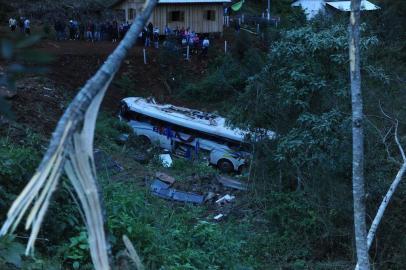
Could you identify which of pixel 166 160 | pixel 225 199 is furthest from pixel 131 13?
pixel 225 199

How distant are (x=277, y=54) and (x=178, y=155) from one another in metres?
8.98

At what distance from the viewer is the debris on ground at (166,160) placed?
19139 mm

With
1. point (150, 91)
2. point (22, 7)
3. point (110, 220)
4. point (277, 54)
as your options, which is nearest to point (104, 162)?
point (277, 54)

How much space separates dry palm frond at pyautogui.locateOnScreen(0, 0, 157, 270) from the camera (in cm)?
251

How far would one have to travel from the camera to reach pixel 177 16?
3375 cm

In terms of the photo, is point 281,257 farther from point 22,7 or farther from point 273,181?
point 22,7

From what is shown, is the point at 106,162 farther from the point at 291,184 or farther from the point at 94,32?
the point at 94,32

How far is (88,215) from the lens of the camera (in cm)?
285

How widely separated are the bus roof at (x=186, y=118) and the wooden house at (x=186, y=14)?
11.9 metres

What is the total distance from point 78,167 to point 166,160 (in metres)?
16.8

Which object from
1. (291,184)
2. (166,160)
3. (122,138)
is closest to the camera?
(291,184)

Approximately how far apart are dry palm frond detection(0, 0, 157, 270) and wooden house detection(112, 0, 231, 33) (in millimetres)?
30312

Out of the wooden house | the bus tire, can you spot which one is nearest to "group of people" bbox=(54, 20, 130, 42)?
the wooden house

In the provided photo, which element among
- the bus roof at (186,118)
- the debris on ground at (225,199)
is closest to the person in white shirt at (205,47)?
the bus roof at (186,118)
